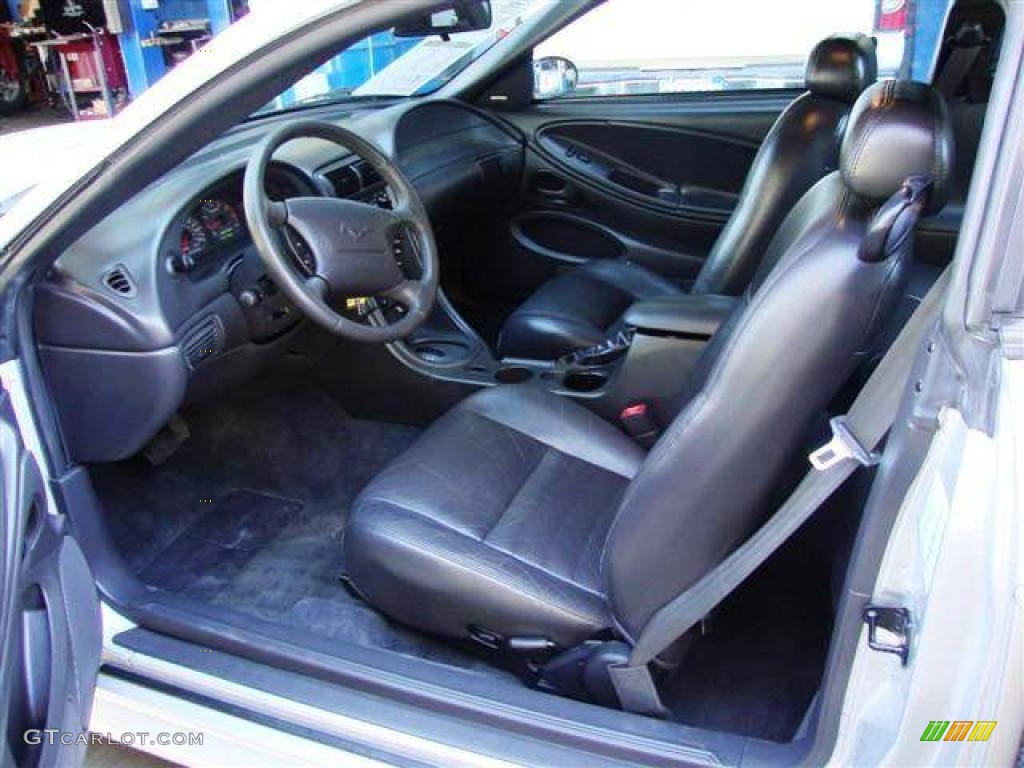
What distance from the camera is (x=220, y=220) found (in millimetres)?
1868

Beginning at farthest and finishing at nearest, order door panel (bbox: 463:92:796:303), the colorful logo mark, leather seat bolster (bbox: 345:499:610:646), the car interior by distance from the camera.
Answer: door panel (bbox: 463:92:796:303) → leather seat bolster (bbox: 345:499:610:646) → the car interior → the colorful logo mark

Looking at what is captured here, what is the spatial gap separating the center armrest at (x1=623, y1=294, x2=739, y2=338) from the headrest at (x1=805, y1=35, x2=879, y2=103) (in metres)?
0.63

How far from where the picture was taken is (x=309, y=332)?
2324 millimetres

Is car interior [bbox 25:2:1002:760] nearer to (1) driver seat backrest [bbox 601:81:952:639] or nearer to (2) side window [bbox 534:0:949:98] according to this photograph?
(1) driver seat backrest [bbox 601:81:952:639]

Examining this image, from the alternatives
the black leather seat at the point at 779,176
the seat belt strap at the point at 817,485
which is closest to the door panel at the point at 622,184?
the black leather seat at the point at 779,176

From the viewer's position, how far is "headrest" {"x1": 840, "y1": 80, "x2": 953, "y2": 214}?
3.39 feet

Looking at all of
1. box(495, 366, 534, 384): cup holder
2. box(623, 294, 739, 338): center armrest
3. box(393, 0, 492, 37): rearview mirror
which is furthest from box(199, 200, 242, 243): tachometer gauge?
box(623, 294, 739, 338): center armrest

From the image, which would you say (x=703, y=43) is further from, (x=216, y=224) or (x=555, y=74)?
(x=216, y=224)

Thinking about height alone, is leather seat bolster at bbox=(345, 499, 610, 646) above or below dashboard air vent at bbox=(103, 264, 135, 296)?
below

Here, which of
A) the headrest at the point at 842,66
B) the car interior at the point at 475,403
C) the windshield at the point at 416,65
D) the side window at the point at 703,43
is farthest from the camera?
the windshield at the point at 416,65

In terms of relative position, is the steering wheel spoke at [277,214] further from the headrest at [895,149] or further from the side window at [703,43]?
the side window at [703,43]

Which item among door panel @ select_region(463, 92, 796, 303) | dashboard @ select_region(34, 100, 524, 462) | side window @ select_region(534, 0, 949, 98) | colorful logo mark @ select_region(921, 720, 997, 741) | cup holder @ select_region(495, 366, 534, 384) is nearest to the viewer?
colorful logo mark @ select_region(921, 720, 997, 741)

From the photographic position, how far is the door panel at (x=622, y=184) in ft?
9.95

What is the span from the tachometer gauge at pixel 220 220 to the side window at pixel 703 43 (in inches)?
58.1
